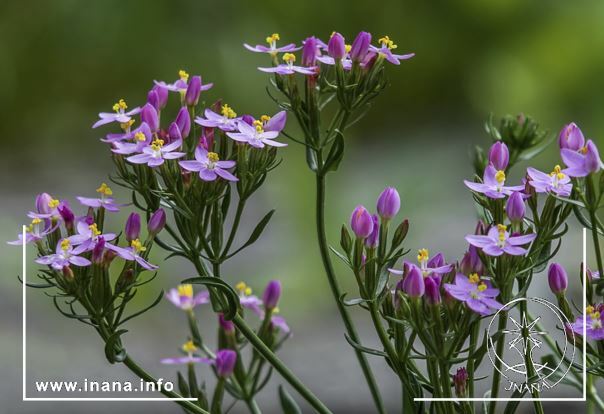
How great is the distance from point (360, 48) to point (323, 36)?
1873 mm

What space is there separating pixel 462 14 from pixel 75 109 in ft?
3.45

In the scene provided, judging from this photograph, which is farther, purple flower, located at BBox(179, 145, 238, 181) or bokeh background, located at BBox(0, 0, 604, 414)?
bokeh background, located at BBox(0, 0, 604, 414)

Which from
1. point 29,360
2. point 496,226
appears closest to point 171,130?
point 496,226

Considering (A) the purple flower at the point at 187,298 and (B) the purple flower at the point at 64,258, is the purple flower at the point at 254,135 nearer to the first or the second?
(B) the purple flower at the point at 64,258

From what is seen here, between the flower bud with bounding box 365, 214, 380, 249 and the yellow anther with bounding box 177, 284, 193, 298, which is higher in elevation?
the flower bud with bounding box 365, 214, 380, 249

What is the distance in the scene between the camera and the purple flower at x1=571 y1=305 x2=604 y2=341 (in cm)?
58

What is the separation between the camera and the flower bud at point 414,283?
573mm

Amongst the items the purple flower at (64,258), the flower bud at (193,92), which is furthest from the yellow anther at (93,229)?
the flower bud at (193,92)

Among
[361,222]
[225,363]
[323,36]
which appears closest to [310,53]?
[361,222]

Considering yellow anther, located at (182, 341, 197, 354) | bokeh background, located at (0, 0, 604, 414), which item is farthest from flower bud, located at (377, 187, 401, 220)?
bokeh background, located at (0, 0, 604, 414)

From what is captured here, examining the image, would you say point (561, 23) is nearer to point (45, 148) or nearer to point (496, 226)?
point (45, 148)

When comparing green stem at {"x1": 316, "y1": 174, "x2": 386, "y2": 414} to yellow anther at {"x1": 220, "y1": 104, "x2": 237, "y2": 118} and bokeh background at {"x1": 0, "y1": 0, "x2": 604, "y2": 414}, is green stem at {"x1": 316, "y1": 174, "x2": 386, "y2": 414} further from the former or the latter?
bokeh background at {"x1": 0, "y1": 0, "x2": 604, "y2": 414}

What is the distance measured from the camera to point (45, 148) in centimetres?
276

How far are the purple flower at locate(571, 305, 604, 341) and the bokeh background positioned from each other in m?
1.47
